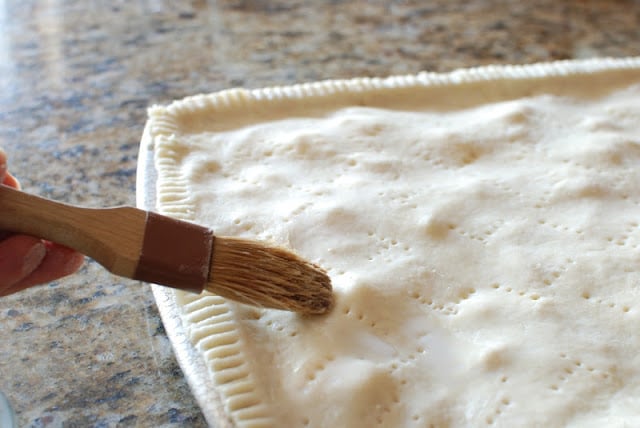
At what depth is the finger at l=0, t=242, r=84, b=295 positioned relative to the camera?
34.5 inches

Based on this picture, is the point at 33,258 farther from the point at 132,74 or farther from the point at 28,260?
the point at 132,74

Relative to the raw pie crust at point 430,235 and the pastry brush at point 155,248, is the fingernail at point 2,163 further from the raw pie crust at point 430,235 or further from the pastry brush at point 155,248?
the raw pie crust at point 430,235

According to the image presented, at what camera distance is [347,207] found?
1.03m

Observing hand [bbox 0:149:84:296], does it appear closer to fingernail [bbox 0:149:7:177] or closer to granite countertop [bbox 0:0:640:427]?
fingernail [bbox 0:149:7:177]

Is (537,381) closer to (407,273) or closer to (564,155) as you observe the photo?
(407,273)

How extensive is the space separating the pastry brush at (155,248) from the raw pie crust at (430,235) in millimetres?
63

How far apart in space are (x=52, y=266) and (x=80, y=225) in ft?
0.35

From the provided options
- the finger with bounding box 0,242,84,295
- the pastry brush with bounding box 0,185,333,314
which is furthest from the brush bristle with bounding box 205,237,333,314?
the finger with bounding box 0,242,84,295

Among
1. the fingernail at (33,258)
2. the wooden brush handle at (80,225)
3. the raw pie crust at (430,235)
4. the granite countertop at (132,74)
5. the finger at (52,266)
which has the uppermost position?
the wooden brush handle at (80,225)

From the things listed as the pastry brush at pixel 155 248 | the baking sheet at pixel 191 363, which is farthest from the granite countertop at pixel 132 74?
the pastry brush at pixel 155 248

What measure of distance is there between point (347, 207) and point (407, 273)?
0.15 metres

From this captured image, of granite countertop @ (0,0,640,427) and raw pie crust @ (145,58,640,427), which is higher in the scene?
raw pie crust @ (145,58,640,427)

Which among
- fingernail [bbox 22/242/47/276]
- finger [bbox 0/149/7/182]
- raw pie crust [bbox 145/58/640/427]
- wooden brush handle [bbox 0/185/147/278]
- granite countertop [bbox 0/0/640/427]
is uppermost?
finger [bbox 0/149/7/182]

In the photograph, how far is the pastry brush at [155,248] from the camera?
31.4 inches
